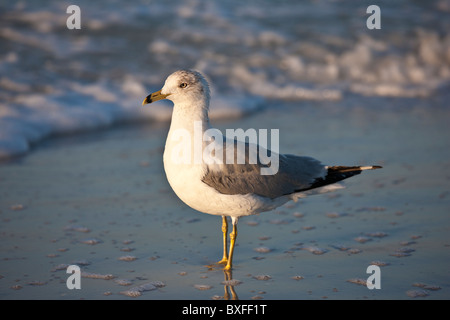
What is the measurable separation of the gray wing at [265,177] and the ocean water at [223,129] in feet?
1.75

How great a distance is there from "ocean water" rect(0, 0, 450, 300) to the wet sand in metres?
0.02

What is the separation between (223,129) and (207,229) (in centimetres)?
337

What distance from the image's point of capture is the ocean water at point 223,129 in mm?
4492

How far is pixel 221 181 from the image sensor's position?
4.50 m

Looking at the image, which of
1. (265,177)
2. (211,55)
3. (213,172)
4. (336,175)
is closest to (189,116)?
(213,172)

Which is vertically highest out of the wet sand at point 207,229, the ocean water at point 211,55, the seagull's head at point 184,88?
the ocean water at point 211,55

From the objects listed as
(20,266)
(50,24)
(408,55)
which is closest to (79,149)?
(20,266)

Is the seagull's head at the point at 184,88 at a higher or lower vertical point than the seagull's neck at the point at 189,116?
higher

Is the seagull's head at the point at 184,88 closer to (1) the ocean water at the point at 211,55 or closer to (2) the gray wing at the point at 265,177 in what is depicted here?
(2) the gray wing at the point at 265,177

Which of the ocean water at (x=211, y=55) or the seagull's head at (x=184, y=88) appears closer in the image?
the seagull's head at (x=184, y=88)

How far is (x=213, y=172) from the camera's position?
4477 millimetres

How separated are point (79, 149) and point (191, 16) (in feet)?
23.5

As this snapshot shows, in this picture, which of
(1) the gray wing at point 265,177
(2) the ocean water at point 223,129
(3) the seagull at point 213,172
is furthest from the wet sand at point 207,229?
(1) the gray wing at point 265,177

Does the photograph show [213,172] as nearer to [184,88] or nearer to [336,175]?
[184,88]
